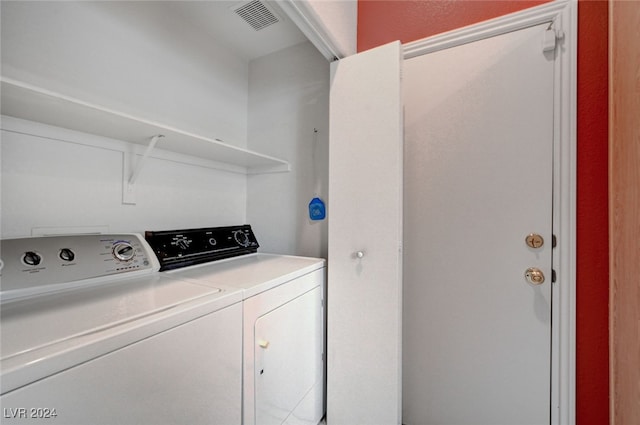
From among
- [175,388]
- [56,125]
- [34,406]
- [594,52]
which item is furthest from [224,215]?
[594,52]

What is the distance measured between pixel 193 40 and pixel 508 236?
2.34 meters

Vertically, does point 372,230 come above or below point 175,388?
above

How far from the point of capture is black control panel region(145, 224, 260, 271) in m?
1.28

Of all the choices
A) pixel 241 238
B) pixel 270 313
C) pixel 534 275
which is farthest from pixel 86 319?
pixel 534 275

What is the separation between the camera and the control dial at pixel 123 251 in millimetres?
1109

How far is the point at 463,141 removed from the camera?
140 centimetres

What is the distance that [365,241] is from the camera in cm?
136

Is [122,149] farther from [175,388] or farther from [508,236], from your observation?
[508,236]

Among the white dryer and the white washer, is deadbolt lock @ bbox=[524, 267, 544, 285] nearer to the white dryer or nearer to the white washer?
the white dryer

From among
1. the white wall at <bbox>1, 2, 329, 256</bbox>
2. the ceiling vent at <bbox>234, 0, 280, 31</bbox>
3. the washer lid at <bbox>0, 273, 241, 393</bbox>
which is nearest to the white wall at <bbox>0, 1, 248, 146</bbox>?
the white wall at <bbox>1, 2, 329, 256</bbox>

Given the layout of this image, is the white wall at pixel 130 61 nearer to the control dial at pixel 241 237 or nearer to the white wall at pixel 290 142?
the white wall at pixel 290 142

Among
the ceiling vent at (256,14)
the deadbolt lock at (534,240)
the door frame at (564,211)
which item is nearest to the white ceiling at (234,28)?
the ceiling vent at (256,14)

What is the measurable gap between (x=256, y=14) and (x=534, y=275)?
7.39 ft

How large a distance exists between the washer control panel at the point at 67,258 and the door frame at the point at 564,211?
1947 millimetres
